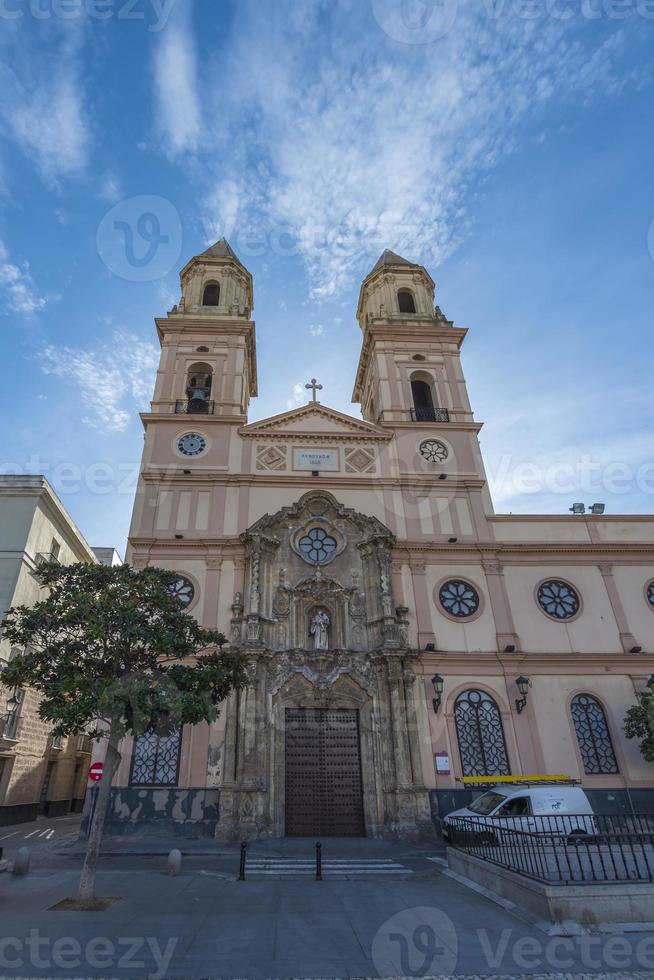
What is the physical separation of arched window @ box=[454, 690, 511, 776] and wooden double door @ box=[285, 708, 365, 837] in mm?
3650

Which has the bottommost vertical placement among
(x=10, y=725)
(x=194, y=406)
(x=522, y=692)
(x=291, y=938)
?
(x=291, y=938)

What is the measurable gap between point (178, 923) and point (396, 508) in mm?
16878

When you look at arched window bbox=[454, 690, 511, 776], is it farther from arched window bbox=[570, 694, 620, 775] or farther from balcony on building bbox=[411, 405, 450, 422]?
balcony on building bbox=[411, 405, 450, 422]

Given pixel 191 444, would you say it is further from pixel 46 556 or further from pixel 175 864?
pixel 175 864

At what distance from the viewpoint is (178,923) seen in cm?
803

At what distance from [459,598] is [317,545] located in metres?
6.01

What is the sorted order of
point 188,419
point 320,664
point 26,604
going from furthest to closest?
point 188,419
point 26,604
point 320,664

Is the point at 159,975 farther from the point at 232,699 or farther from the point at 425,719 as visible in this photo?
the point at 425,719

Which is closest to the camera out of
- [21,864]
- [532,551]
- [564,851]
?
[564,851]

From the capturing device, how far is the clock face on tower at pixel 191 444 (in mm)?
23938

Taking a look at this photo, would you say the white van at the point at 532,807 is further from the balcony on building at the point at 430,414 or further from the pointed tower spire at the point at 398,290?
the pointed tower spire at the point at 398,290

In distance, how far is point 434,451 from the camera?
24.9 m

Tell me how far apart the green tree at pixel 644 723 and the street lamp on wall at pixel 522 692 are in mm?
3315

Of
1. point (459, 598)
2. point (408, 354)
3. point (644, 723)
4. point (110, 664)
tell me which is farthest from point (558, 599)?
point (110, 664)
